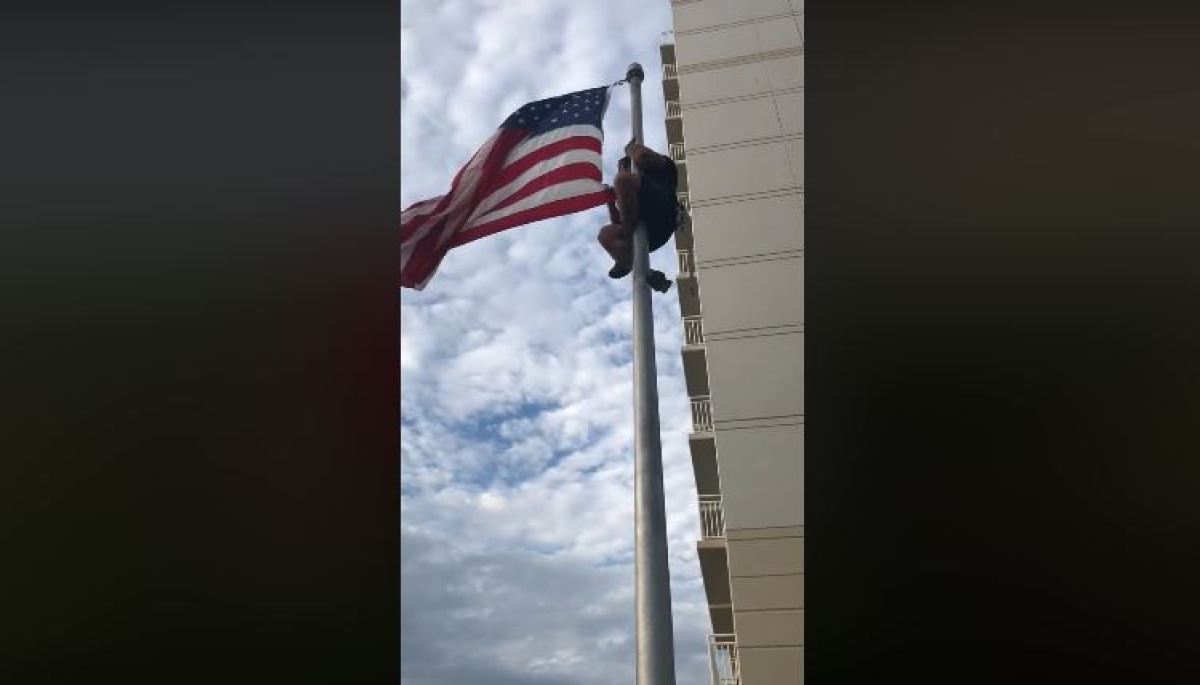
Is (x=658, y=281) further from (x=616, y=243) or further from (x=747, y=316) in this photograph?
(x=747, y=316)

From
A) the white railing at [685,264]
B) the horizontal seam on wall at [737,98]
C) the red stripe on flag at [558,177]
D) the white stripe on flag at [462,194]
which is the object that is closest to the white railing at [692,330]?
the white railing at [685,264]

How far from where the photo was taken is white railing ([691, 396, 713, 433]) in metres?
10.1

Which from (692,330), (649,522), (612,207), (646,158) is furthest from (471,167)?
(692,330)

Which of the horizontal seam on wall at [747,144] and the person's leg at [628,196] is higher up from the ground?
the horizontal seam on wall at [747,144]

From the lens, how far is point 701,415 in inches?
404

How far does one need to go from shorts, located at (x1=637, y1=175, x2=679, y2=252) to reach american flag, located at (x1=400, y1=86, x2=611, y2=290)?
0.34m

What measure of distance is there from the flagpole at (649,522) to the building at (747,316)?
5.83 feet

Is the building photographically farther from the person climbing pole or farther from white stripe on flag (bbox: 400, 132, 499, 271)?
white stripe on flag (bbox: 400, 132, 499, 271)

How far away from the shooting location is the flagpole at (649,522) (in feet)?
19.3

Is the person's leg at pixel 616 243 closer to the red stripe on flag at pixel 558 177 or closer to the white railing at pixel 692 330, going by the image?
the red stripe on flag at pixel 558 177

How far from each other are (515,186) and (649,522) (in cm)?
318
